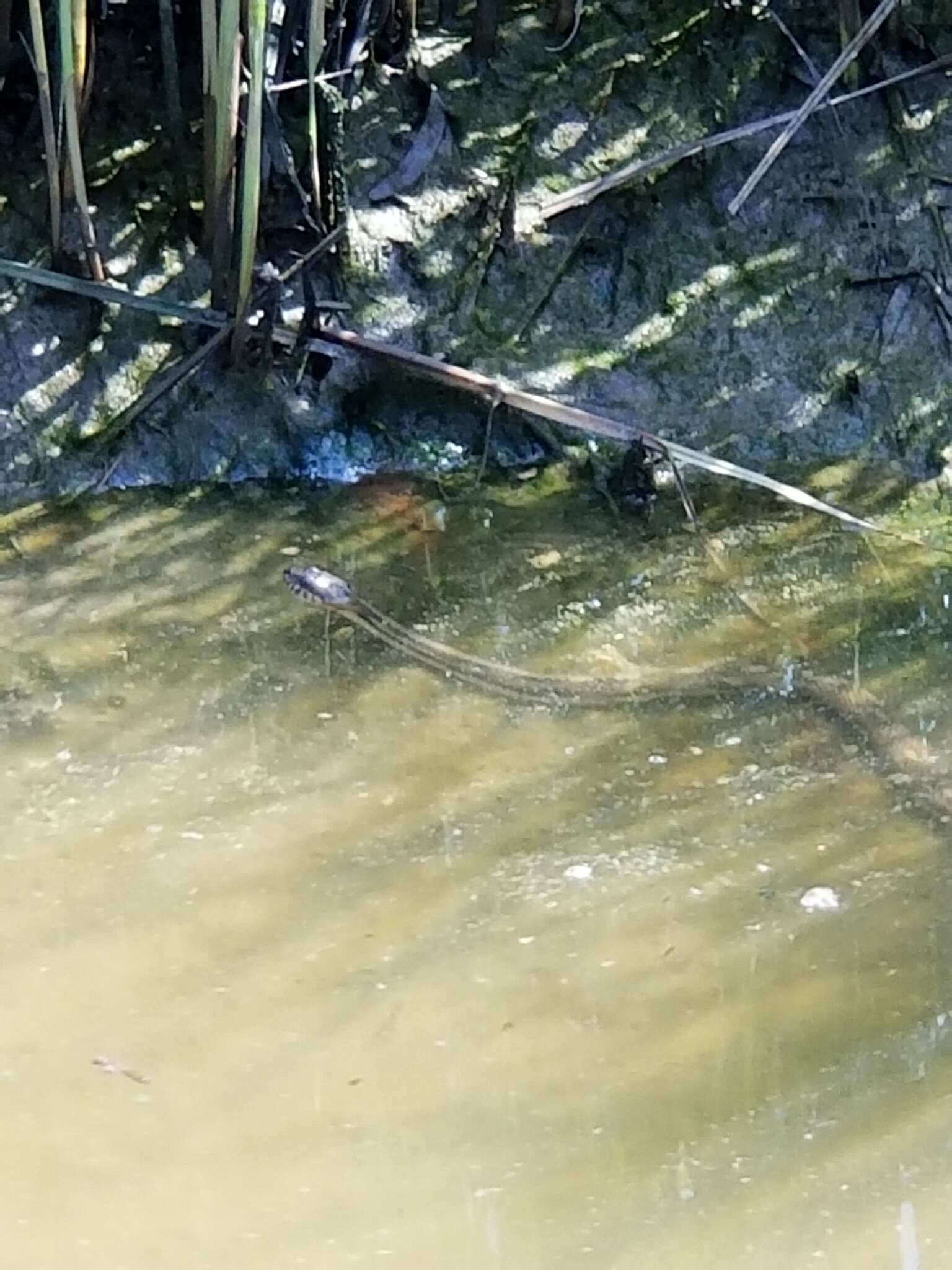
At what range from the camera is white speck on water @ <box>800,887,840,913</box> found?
240 centimetres

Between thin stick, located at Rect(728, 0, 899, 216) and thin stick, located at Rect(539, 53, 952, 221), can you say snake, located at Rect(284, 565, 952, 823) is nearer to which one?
thin stick, located at Rect(539, 53, 952, 221)

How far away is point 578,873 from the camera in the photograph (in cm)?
249

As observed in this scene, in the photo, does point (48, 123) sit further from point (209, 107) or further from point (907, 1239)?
point (907, 1239)

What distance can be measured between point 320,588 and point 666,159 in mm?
1344

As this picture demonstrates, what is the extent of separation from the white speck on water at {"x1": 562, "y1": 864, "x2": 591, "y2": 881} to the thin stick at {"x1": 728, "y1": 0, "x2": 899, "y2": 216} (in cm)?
194

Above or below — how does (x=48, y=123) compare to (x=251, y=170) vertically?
above

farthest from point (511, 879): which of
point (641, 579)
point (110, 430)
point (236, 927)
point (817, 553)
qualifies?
point (110, 430)

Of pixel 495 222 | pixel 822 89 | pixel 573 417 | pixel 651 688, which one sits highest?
pixel 822 89

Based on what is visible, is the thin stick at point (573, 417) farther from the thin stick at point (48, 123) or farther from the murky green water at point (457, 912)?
the thin stick at point (48, 123)

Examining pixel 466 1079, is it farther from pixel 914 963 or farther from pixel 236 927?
pixel 914 963

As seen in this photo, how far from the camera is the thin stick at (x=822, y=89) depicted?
150 inches

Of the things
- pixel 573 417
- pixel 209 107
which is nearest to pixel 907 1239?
pixel 573 417

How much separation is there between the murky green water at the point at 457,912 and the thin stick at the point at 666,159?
82 cm

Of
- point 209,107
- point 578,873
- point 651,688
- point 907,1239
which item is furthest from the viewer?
point 209,107
